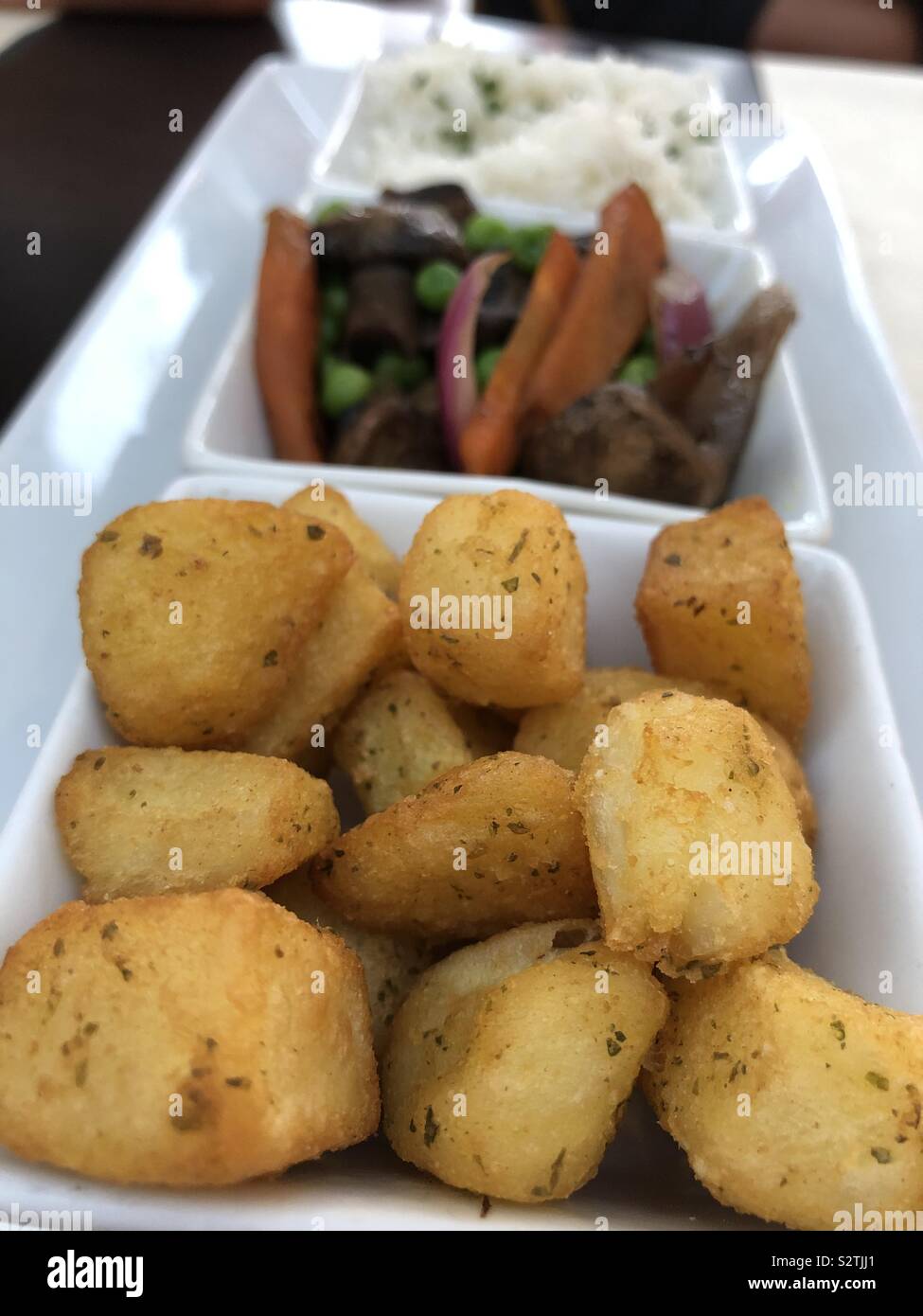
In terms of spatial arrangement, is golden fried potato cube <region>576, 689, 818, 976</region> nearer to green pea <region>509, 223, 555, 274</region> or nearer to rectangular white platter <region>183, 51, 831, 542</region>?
rectangular white platter <region>183, 51, 831, 542</region>

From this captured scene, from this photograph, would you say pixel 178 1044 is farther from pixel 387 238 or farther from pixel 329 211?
pixel 329 211

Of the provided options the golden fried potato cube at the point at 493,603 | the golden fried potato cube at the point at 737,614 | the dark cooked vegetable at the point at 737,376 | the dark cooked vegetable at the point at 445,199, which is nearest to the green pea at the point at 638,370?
the dark cooked vegetable at the point at 737,376

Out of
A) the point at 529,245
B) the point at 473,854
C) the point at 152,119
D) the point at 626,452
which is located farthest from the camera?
the point at 152,119

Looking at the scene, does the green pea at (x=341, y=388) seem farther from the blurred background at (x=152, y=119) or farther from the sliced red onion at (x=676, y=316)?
the blurred background at (x=152, y=119)

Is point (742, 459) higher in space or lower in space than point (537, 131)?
lower

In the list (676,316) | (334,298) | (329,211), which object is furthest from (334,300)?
(676,316)

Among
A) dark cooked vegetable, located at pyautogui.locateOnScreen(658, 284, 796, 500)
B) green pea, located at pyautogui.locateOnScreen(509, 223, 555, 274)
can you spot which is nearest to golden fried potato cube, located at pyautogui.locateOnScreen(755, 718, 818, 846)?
dark cooked vegetable, located at pyautogui.locateOnScreen(658, 284, 796, 500)
